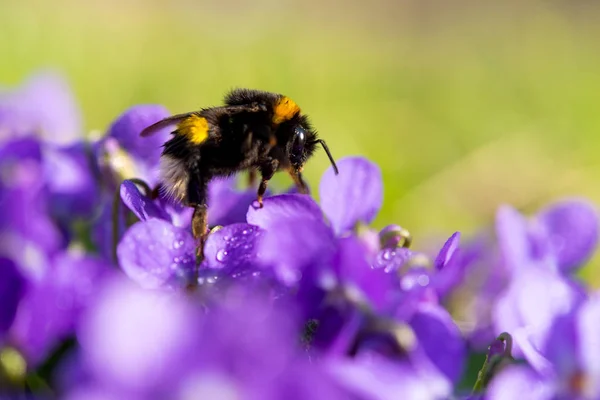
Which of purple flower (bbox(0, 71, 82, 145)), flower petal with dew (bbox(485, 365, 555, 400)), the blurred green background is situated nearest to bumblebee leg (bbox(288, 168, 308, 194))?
flower petal with dew (bbox(485, 365, 555, 400))

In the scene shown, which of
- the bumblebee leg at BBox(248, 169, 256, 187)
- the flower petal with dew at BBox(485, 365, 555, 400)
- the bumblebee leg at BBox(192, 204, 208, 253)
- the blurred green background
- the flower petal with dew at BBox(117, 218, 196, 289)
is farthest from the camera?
the blurred green background

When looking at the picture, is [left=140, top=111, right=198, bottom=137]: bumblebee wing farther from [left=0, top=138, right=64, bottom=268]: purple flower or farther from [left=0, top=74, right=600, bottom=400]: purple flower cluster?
[left=0, top=138, right=64, bottom=268]: purple flower

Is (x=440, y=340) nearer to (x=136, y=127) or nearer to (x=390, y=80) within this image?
(x=136, y=127)

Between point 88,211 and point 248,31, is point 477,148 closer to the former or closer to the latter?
point 248,31

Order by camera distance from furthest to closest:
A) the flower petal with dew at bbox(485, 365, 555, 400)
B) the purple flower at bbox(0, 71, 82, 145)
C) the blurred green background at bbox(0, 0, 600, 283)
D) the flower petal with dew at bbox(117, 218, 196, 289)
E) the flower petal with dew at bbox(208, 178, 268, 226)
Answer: the blurred green background at bbox(0, 0, 600, 283) → the purple flower at bbox(0, 71, 82, 145) → the flower petal with dew at bbox(208, 178, 268, 226) → the flower petal with dew at bbox(117, 218, 196, 289) → the flower petal with dew at bbox(485, 365, 555, 400)

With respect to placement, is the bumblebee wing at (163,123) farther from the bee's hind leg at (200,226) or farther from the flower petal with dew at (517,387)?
the flower petal with dew at (517,387)

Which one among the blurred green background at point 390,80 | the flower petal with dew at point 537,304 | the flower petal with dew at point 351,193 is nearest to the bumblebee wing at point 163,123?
the flower petal with dew at point 351,193

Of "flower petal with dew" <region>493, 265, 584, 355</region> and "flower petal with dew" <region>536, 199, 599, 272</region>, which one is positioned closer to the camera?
"flower petal with dew" <region>493, 265, 584, 355</region>
